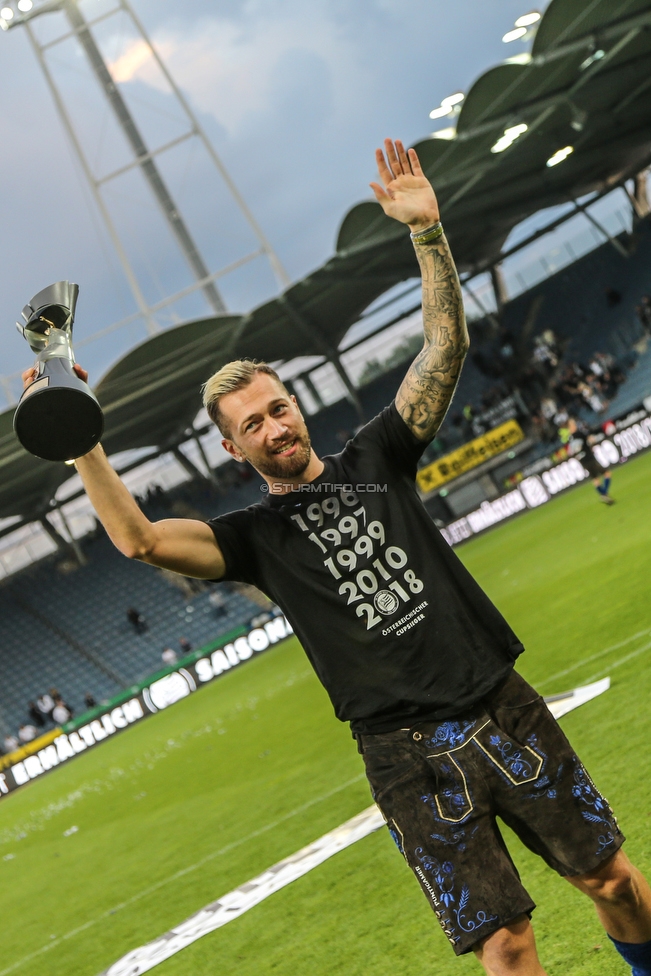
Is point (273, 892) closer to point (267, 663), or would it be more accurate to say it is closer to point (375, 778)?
point (375, 778)

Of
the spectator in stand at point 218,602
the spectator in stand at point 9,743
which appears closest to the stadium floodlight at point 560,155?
the spectator in stand at point 218,602

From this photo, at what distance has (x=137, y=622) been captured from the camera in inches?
1475

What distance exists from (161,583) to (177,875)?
31932 mm

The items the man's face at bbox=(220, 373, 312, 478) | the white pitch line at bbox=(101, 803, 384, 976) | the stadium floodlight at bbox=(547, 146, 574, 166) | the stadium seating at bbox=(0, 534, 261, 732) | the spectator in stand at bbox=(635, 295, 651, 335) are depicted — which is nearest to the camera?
the man's face at bbox=(220, 373, 312, 478)

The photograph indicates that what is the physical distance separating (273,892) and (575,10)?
1921 cm

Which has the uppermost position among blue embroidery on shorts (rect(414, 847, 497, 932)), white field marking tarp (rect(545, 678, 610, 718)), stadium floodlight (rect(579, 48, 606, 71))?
stadium floodlight (rect(579, 48, 606, 71))

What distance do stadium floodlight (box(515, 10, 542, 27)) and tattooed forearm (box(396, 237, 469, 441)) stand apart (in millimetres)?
19506

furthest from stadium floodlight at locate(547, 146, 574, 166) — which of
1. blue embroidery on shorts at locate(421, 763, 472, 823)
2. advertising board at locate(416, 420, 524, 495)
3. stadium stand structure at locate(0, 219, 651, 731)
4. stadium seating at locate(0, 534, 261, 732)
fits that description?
blue embroidery on shorts at locate(421, 763, 472, 823)

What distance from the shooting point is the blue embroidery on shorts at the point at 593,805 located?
2.91m

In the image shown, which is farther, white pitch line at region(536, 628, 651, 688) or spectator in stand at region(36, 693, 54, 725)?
spectator in stand at region(36, 693, 54, 725)

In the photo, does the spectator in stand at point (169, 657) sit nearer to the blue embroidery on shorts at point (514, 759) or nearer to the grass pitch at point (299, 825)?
the grass pitch at point (299, 825)

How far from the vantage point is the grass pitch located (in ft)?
16.1

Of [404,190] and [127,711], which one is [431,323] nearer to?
[404,190]

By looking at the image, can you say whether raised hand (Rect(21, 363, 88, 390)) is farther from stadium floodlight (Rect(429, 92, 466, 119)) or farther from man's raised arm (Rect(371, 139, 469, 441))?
stadium floodlight (Rect(429, 92, 466, 119))
